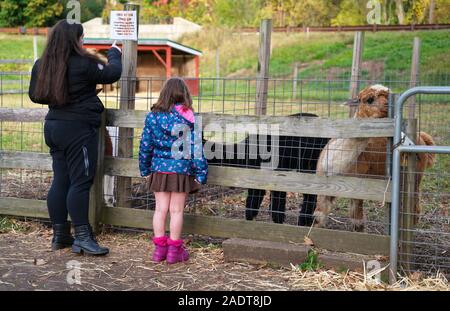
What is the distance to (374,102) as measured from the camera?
20.9 ft

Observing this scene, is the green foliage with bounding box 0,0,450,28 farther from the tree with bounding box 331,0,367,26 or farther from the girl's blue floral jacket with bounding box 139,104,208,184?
the girl's blue floral jacket with bounding box 139,104,208,184

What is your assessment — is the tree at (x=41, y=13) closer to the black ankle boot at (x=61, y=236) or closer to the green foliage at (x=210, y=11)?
the green foliage at (x=210, y=11)

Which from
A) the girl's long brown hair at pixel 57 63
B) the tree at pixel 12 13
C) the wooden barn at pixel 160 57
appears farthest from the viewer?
the tree at pixel 12 13

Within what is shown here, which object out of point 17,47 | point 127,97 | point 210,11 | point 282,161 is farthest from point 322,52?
point 127,97

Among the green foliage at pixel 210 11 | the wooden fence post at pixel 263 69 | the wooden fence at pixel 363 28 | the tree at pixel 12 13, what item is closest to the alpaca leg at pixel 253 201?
the wooden fence post at pixel 263 69

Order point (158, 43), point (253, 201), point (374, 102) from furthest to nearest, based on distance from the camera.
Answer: point (158, 43) < point (253, 201) < point (374, 102)

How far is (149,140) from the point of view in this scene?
511cm

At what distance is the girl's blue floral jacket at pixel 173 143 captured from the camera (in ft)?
16.6

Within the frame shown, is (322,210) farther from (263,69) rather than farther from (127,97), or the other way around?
(127,97)

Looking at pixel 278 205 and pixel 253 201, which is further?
pixel 253 201

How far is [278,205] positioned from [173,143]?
2176 millimetres

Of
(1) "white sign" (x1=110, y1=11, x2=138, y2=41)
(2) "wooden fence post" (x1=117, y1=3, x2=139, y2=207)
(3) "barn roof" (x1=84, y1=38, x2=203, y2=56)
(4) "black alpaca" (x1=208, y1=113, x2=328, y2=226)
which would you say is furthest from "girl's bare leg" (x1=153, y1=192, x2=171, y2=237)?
(3) "barn roof" (x1=84, y1=38, x2=203, y2=56)

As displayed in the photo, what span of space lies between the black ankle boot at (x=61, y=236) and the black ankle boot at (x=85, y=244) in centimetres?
20

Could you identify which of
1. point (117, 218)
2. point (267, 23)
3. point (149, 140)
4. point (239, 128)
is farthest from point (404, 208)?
point (267, 23)
